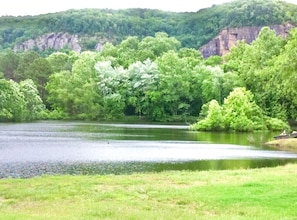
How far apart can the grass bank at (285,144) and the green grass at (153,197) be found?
2580cm

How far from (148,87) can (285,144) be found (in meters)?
56.5

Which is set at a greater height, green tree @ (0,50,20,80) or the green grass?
green tree @ (0,50,20,80)

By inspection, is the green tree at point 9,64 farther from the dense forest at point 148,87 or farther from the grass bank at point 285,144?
the grass bank at point 285,144

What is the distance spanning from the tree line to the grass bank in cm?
2424

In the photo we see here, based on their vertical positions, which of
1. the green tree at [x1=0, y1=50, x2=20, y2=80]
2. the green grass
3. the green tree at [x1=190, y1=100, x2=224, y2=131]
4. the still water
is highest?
the green tree at [x1=0, y1=50, x2=20, y2=80]

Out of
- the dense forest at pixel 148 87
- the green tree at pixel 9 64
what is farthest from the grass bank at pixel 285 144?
the green tree at pixel 9 64

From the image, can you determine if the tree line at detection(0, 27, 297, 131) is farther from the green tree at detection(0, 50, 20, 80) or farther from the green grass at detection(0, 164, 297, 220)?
the green grass at detection(0, 164, 297, 220)

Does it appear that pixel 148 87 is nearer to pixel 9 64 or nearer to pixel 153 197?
pixel 9 64

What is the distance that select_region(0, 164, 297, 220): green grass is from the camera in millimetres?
13586

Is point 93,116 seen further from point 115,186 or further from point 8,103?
point 115,186

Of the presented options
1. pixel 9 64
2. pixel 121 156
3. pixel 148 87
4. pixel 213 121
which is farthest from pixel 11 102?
pixel 121 156

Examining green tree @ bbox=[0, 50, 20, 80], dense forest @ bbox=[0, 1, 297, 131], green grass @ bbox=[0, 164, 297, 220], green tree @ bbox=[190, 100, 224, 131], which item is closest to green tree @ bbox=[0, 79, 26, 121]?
dense forest @ bbox=[0, 1, 297, 131]

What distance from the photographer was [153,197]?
16.8 metres

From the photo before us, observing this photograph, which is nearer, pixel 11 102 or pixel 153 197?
pixel 153 197
